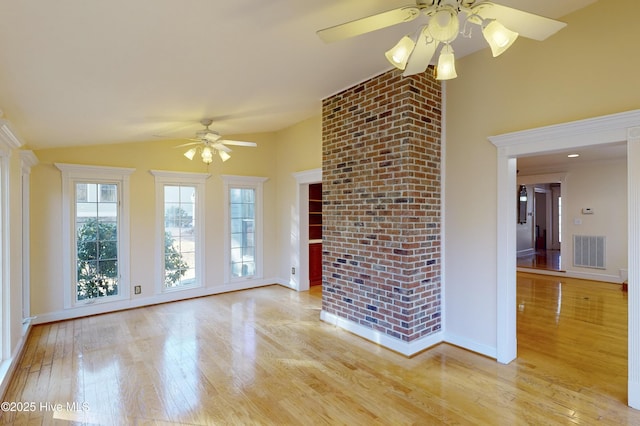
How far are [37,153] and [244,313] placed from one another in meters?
3.49

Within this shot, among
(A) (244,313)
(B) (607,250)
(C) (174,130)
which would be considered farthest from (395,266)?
(B) (607,250)

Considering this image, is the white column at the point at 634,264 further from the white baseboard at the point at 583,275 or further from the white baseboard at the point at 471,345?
the white baseboard at the point at 583,275

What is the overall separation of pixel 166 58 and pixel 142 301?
160 inches

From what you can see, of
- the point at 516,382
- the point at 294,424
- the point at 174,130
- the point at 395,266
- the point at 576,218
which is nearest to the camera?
the point at 294,424

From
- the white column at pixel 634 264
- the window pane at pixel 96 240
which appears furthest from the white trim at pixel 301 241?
the white column at pixel 634 264

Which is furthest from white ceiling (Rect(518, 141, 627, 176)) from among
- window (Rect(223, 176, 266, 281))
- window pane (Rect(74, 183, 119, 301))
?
window pane (Rect(74, 183, 119, 301))

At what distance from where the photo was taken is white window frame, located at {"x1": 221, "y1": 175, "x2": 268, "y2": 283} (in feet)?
19.4

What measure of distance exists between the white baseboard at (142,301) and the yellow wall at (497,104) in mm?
3839

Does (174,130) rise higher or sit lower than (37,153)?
higher

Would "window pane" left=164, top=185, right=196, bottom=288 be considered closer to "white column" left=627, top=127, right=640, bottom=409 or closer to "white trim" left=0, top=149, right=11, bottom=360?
"white trim" left=0, top=149, right=11, bottom=360

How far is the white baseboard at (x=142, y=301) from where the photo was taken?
437 cm

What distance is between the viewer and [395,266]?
3387 millimetres

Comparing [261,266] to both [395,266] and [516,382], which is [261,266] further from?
[516,382]

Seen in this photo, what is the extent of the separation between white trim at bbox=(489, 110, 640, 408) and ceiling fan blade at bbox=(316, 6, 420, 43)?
6.28 feet
